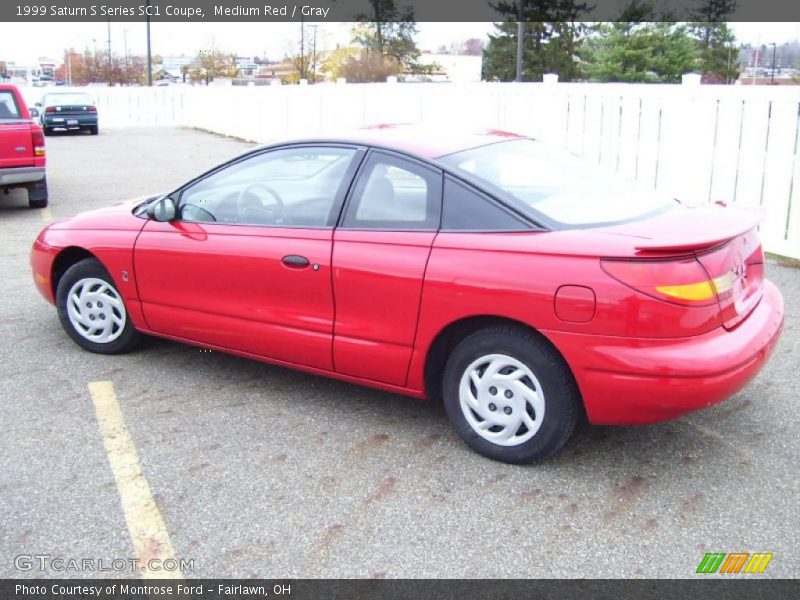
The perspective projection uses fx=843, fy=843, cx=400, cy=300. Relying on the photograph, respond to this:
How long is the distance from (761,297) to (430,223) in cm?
162

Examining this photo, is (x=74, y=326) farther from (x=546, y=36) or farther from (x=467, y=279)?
(x=546, y=36)

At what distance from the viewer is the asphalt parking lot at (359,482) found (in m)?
3.13

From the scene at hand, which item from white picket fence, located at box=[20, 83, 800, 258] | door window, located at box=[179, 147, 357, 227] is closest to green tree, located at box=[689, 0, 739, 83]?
white picket fence, located at box=[20, 83, 800, 258]

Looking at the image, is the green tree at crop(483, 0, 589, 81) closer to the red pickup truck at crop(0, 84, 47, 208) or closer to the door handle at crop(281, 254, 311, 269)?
the red pickup truck at crop(0, 84, 47, 208)

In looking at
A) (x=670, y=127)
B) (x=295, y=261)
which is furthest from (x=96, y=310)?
(x=670, y=127)

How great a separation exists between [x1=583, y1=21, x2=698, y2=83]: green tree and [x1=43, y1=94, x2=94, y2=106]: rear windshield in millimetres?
31079

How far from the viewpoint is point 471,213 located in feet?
12.6

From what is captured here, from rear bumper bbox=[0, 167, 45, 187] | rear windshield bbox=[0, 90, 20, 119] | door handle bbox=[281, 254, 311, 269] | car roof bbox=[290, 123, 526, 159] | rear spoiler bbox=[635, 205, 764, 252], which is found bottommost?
rear bumper bbox=[0, 167, 45, 187]

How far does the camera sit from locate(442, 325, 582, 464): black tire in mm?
3564

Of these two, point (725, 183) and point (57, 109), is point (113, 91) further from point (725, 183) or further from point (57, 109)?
point (725, 183)

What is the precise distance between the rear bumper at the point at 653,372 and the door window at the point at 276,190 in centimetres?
146

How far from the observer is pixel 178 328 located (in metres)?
4.84

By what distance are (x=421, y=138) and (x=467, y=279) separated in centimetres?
99

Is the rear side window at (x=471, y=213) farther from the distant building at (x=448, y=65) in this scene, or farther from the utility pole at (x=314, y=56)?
the utility pole at (x=314, y=56)
